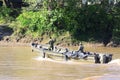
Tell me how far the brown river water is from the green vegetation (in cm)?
1154

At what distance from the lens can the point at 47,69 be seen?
1144 inches

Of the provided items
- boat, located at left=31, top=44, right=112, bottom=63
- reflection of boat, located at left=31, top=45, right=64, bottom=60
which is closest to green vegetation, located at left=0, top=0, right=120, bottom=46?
reflection of boat, located at left=31, top=45, right=64, bottom=60

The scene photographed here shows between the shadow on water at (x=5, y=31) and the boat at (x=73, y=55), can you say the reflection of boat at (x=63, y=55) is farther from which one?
the shadow on water at (x=5, y=31)

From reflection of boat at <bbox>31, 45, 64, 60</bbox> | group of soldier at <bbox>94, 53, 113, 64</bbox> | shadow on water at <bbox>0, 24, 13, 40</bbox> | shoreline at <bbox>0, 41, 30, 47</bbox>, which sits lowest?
shoreline at <bbox>0, 41, 30, 47</bbox>

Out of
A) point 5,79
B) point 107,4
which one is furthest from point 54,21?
point 5,79

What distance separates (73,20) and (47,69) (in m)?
19.7

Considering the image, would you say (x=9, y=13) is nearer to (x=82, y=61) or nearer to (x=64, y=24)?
(x=64, y=24)

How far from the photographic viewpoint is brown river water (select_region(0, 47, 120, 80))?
25694 mm

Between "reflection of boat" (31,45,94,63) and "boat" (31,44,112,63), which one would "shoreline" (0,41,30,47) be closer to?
"reflection of boat" (31,45,94,63)

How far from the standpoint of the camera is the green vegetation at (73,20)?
4788cm

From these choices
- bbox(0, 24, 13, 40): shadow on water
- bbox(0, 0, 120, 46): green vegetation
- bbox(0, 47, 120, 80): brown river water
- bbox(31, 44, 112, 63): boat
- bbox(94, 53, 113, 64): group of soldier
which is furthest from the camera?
bbox(0, 24, 13, 40): shadow on water

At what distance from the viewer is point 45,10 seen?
4838 centimetres

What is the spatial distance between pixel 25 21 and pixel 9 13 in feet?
13.2

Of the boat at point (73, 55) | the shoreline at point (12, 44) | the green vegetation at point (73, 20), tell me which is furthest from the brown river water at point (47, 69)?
the green vegetation at point (73, 20)
